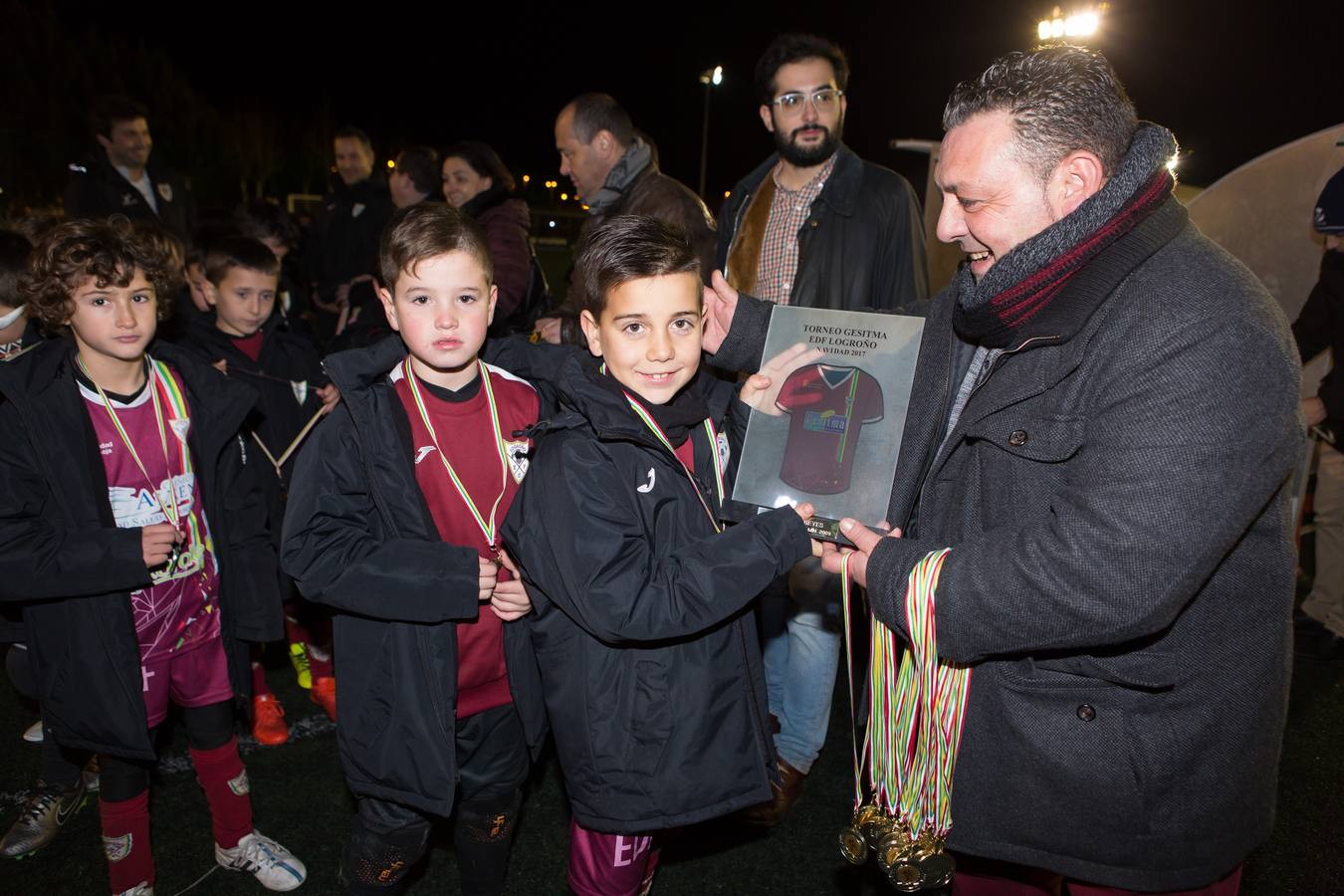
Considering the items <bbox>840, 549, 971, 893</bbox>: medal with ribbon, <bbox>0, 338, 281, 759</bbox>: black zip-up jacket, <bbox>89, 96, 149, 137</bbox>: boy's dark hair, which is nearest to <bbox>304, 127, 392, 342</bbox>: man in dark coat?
<bbox>89, 96, 149, 137</bbox>: boy's dark hair

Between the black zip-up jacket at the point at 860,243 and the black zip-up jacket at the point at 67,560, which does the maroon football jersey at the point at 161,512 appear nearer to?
the black zip-up jacket at the point at 67,560

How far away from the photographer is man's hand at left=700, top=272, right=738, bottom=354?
2629 mm

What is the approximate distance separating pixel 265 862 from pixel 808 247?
3193mm

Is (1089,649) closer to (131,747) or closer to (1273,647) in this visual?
(1273,647)

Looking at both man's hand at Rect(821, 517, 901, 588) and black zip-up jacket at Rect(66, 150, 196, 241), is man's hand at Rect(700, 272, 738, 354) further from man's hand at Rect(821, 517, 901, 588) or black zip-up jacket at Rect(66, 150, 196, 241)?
black zip-up jacket at Rect(66, 150, 196, 241)

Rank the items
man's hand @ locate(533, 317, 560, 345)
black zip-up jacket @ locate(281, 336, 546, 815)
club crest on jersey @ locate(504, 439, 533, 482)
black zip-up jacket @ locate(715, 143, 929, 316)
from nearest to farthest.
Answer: black zip-up jacket @ locate(281, 336, 546, 815) → club crest on jersey @ locate(504, 439, 533, 482) → black zip-up jacket @ locate(715, 143, 929, 316) → man's hand @ locate(533, 317, 560, 345)

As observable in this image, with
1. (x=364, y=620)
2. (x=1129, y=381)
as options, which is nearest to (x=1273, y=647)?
(x=1129, y=381)

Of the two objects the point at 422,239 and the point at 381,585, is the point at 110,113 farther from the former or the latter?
the point at 381,585

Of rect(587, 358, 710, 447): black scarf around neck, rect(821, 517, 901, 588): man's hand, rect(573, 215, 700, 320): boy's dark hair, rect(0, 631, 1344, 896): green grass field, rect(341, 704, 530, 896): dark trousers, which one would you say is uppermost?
rect(573, 215, 700, 320): boy's dark hair

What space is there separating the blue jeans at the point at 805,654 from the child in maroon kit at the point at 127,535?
6.20 ft

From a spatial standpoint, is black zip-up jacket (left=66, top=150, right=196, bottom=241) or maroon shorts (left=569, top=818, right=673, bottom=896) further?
black zip-up jacket (left=66, top=150, right=196, bottom=241)

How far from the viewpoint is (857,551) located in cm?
200

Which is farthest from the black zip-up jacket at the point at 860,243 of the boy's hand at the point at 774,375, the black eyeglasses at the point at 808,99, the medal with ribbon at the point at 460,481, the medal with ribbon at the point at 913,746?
the medal with ribbon at the point at 913,746

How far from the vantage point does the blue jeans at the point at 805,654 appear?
3.26 m
